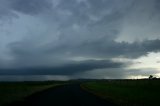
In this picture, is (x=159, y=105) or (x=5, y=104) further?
(x=5, y=104)

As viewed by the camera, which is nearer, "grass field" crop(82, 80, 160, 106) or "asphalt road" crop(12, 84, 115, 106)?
"asphalt road" crop(12, 84, 115, 106)

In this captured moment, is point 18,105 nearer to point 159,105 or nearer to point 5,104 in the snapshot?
point 5,104

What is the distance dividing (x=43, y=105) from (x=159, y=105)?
31.9ft

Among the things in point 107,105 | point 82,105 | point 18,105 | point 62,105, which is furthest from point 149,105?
point 18,105

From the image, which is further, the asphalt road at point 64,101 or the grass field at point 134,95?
the grass field at point 134,95

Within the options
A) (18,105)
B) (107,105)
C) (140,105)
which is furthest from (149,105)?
(18,105)

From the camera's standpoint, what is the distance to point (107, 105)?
25.6 meters

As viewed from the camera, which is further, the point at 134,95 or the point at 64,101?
the point at 134,95

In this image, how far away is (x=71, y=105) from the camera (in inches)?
983

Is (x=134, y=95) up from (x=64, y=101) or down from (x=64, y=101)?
up

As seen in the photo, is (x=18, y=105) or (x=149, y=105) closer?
(x=149, y=105)

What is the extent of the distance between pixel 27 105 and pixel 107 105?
7.02m

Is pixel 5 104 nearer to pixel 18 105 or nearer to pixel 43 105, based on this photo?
pixel 18 105

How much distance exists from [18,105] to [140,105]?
416 inches
